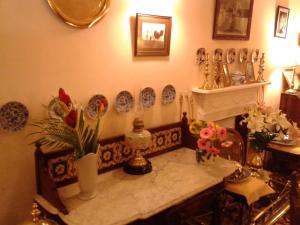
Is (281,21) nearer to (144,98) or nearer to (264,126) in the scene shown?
(264,126)

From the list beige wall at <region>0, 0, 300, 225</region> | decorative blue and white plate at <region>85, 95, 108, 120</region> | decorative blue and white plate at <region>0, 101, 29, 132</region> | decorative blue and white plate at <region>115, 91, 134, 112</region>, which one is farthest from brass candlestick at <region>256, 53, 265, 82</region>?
decorative blue and white plate at <region>0, 101, 29, 132</region>

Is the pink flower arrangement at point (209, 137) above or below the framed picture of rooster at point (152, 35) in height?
below

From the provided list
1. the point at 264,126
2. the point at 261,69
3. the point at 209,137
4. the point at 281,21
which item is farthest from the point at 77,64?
the point at 281,21

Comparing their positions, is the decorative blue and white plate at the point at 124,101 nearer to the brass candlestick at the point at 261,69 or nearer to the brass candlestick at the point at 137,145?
the brass candlestick at the point at 137,145

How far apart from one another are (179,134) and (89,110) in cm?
82

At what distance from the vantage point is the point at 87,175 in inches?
60.2

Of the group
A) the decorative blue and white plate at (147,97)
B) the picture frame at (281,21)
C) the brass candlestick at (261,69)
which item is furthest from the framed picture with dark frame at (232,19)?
the decorative blue and white plate at (147,97)

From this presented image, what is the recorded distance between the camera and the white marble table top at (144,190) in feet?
4.67

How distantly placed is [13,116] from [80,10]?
2.29 ft

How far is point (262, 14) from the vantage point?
329 cm

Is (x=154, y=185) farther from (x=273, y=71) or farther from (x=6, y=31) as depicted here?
(x=273, y=71)

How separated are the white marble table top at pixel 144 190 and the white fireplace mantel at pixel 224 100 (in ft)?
2.10

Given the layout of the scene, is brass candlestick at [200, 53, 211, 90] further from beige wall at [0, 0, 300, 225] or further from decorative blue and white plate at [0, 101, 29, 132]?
decorative blue and white plate at [0, 101, 29, 132]

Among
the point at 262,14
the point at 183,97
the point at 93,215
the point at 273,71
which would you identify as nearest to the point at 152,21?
the point at 183,97
